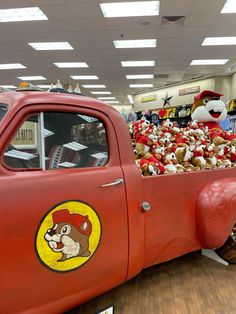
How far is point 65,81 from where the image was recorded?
1332 centimetres

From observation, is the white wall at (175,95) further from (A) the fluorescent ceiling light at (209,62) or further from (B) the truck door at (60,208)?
(B) the truck door at (60,208)

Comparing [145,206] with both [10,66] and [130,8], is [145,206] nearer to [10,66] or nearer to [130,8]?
[130,8]

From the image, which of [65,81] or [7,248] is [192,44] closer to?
[65,81]

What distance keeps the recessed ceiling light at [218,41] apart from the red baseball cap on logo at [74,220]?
751 centimetres

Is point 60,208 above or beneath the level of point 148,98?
beneath

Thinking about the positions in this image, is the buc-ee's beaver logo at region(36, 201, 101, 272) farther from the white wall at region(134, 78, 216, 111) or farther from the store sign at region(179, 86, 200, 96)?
Answer: the store sign at region(179, 86, 200, 96)

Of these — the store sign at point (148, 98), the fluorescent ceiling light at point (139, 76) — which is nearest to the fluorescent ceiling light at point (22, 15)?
the fluorescent ceiling light at point (139, 76)

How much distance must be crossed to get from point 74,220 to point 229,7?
6.10 meters

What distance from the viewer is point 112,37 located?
769 centimetres

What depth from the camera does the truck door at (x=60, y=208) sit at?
4.53 ft

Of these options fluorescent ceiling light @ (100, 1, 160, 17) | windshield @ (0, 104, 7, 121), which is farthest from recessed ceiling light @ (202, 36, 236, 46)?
windshield @ (0, 104, 7, 121)

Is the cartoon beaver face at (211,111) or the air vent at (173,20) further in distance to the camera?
the air vent at (173,20)

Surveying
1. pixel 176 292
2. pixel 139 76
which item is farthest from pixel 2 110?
pixel 139 76

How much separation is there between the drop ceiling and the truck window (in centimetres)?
486
